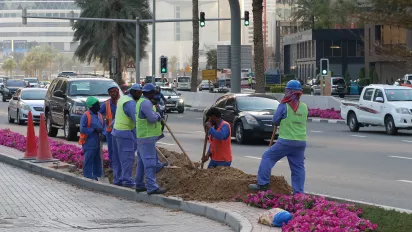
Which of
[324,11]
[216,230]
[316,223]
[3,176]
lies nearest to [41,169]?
[3,176]

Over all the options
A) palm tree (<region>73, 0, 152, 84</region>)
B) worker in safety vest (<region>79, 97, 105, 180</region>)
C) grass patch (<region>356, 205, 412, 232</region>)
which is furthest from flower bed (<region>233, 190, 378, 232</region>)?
palm tree (<region>73, 0, 152, 84</region>)

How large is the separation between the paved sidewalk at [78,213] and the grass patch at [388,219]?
1.75 meters

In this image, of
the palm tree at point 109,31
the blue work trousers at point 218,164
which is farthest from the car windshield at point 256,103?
the palm tree at point 109,31

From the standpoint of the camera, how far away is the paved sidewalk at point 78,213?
11.3 m

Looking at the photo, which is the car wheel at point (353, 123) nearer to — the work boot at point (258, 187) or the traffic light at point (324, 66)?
the traffic light at point (324, 66)

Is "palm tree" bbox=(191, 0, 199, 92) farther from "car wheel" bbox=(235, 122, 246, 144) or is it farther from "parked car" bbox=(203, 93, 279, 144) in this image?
"car wheel" bbox=(235, 122, 246, 144)

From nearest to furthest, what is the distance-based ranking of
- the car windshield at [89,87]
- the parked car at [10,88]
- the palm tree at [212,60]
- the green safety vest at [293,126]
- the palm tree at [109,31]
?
the green safety vest at [293,126], the car windshield at [89,87], the palm tree at [109,31], the parked car at [10,88], the palm tree at [212,60]

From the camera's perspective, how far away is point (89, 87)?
1097 inches

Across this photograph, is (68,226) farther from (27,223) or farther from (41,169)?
(41,169)

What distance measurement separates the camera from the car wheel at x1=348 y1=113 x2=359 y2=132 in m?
33.1

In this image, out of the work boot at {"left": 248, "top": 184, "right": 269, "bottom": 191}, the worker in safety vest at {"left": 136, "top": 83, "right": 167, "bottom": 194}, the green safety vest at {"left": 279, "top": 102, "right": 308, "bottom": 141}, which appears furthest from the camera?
the worker in safety vest at {"left": 136, "top": 83, "right": 167, "bottom": 194}

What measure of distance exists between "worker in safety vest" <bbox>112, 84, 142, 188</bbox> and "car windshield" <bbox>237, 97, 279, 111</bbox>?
12512 mm

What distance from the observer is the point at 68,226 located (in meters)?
11.3

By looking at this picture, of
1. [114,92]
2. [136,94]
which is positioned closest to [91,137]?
[114,92]
